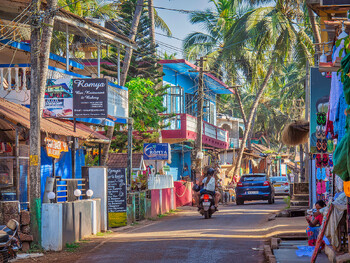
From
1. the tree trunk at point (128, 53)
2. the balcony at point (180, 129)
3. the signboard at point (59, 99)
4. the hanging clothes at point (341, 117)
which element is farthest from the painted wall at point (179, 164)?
the hanging clothes at point (341, 117)

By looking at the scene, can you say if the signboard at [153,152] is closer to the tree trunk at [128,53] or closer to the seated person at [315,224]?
the tree trunk at [128,53]

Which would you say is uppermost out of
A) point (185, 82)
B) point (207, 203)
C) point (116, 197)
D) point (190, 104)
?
point (185, 82)

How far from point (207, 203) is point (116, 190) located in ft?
11.1

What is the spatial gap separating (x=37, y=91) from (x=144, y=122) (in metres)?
17.4

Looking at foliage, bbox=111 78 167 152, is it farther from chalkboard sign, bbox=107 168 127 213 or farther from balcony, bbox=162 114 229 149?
chalkboard sign, bbox=107 168 127 213

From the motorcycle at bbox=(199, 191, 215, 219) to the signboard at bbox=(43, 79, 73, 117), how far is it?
5.48 metres

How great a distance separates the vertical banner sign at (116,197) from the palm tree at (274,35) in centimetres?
1342

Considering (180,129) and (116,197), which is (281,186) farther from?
(116,197)

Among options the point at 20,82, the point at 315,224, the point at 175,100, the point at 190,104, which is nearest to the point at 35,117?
the point at 20,82

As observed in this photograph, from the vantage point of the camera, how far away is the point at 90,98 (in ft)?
59.2

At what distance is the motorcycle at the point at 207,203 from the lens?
822 inches

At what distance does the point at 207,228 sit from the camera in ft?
57.2

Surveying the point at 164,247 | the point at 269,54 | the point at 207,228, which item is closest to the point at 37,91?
the point at 164,247

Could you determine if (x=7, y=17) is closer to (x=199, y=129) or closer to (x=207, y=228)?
(x=207, y=228)
